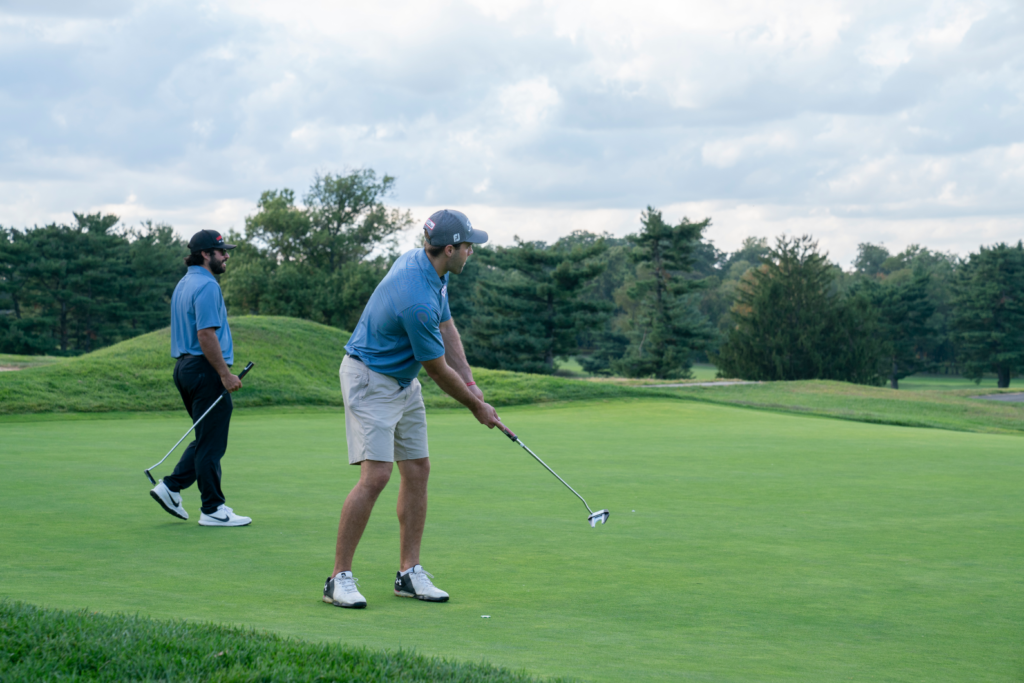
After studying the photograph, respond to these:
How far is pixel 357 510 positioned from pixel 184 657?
1.49 m

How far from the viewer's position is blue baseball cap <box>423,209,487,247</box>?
4805mm

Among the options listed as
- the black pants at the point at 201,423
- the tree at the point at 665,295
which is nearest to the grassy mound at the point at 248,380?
the black pants at the point at 201,423

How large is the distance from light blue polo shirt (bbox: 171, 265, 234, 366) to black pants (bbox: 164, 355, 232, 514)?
12cm

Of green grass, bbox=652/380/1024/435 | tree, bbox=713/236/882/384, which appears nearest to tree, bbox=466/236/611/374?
tree, bbox=713/236/882/384

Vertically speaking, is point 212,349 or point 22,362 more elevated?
point 212,349

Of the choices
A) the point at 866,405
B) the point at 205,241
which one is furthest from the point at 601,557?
the point at 866,405

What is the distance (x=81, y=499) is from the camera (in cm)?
708

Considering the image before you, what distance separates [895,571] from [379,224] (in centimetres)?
6352

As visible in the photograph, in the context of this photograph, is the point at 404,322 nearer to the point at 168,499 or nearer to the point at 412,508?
the point at 412,508

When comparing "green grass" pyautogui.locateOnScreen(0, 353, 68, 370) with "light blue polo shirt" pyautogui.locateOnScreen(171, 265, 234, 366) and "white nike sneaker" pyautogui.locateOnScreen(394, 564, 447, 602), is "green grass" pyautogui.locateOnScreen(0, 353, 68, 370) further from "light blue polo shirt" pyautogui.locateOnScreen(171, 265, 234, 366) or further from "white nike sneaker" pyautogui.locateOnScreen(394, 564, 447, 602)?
"white nike sneaker" pyautogui.locateOnScreen(394, 564, 447, 602)

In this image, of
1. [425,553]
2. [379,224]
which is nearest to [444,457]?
[425,553]

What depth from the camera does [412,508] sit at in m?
4.96

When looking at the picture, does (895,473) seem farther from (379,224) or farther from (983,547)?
(379,224)

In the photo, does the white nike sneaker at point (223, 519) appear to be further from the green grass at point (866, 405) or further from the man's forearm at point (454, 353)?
the green grass at point (866, 405)
